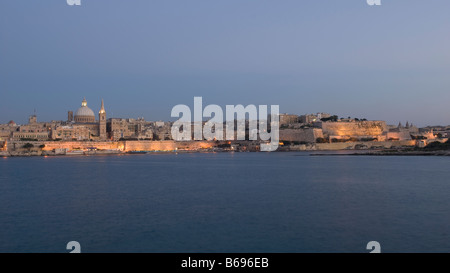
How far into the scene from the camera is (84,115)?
4384 centimetres

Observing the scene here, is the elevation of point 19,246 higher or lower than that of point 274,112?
lower

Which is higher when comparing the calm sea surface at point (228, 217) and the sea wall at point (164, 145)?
the sea wall at point (164, 145)

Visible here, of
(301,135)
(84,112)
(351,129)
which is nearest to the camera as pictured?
(301,135)

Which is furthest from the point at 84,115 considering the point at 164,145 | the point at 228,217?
the point at 228,217

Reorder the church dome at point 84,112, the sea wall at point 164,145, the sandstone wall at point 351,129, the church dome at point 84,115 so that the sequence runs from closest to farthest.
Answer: the sea wall at point 164,145 < the sandstone wall at point 351,129 < the church dome at point 84,115 < the church dome at point 84,112

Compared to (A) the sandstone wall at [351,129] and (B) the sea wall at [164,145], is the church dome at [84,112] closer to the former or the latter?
(B) the sea wall at [164,145]

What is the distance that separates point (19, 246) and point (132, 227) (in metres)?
1.43

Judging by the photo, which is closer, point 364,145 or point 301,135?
point 364,145

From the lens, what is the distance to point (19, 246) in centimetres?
507

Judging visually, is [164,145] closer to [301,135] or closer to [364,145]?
[301,135]

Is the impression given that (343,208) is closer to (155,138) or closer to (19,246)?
(19,246)

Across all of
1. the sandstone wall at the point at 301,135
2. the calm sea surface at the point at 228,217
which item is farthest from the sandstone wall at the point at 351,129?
the calm sea surface at the point at 228,217

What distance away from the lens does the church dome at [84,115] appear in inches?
1723

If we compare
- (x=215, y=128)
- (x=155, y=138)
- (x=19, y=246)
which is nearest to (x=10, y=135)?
(x=155, y=138)
